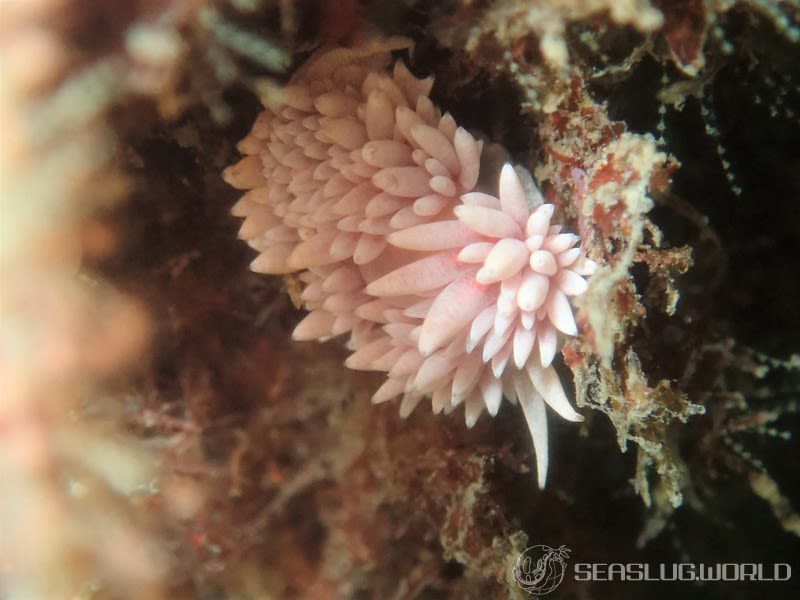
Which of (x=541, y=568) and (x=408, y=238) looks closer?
(x=408, y=238)

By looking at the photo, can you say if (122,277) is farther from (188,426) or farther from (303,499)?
(303,499)

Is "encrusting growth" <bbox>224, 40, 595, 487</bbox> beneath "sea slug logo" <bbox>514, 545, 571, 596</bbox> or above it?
above

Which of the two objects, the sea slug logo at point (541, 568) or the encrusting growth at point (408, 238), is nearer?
the encrusting growth at point (408, 238)

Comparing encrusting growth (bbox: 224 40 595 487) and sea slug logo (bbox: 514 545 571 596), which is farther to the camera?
sea slug logo (bbox: 514 545 571 596)

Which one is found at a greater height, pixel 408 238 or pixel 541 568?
pixel 408 238

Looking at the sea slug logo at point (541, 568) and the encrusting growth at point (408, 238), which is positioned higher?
the encrusting growth at point (408, 238)
